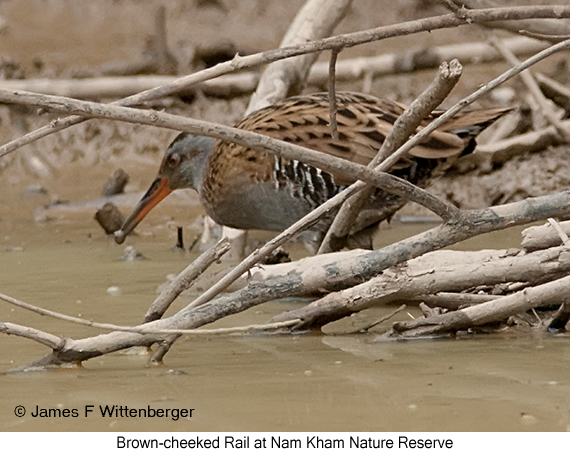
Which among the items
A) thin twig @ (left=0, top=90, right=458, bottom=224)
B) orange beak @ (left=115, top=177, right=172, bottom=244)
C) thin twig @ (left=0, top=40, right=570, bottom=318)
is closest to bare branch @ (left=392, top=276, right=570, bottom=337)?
thin twig @ (left=0, top=90, right=458, bottom=224)

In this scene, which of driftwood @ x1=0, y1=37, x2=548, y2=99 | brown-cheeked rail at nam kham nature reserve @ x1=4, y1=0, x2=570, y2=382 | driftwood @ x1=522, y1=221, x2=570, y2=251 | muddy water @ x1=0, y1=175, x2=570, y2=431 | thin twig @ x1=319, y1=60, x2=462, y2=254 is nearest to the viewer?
muddy water @ x1=0, y1=175, x2=570, y2=431

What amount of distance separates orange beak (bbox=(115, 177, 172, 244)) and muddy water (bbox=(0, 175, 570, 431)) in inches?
56.7

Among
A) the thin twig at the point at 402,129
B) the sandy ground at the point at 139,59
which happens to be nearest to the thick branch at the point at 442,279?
the thin twig at the point at 402,129

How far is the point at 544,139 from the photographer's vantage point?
298 inches

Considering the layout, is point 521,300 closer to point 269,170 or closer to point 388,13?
point 269,170

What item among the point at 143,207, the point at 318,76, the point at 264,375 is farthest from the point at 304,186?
the point at 318,76

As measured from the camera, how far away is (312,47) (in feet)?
10.5

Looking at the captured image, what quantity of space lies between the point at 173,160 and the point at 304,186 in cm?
113

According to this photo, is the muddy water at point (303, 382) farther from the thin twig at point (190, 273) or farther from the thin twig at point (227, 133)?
the thin twig at point (227, 133)

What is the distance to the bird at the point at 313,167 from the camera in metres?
5.00

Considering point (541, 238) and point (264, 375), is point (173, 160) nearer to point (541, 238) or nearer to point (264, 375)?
point (541, 238)

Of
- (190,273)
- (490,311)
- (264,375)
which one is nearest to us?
(264,375)

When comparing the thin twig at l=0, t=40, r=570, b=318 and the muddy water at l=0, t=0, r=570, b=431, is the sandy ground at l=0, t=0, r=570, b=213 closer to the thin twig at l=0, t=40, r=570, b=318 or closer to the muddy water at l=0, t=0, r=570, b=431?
the muddy water at l=0, t=0, r=570, b=431

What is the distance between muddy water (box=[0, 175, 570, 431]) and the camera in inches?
110
